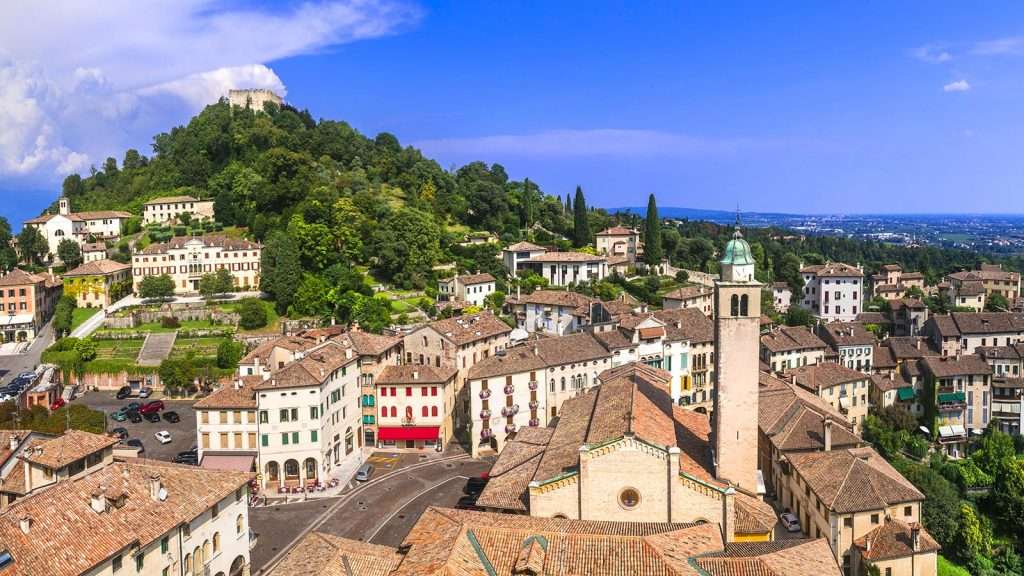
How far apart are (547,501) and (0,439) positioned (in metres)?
28.6

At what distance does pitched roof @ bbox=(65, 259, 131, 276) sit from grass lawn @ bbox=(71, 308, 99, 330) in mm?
4461

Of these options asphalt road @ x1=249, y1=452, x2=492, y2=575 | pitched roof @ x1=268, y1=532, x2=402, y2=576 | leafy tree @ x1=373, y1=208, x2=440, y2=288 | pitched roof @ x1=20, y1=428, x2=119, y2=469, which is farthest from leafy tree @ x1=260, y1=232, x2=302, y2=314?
pitched roof @ x1=268, y1=532, x2=402, y2=576

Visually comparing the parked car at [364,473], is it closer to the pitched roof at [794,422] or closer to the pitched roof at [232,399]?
the pitched roof at [232,399]

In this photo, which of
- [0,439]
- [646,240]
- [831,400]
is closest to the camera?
[0,439]

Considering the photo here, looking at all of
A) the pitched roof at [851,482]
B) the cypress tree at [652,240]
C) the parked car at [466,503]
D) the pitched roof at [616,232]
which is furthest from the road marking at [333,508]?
the pitched roof at [616,232]

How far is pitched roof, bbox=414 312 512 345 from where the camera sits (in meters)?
62.3

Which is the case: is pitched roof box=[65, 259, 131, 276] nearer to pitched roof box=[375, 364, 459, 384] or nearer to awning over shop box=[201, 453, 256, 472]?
pitched roof box=[375, 364, 459, 384]

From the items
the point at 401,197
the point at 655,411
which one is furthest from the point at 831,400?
the point at 401,197

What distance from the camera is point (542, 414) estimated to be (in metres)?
59.2

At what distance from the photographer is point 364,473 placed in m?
51.5

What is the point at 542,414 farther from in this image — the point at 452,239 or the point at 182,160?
the point at 182,160

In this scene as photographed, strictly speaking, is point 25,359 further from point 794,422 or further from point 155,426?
point 794,422

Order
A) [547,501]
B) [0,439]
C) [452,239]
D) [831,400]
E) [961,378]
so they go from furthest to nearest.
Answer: [452,239]
[961,378]
[831,400]
[0,439]
[547,501]

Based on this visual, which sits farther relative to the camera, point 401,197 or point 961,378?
point 401,197
